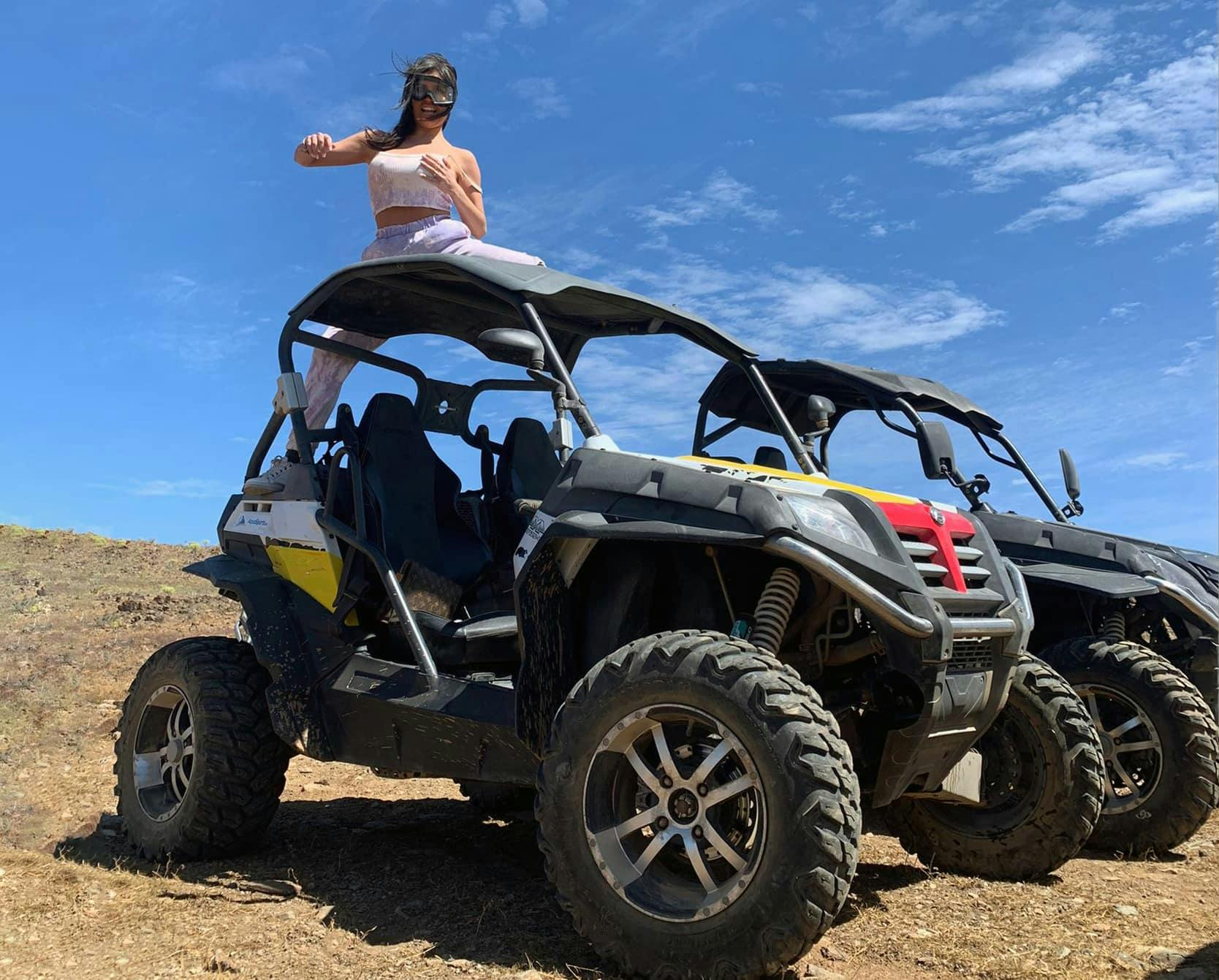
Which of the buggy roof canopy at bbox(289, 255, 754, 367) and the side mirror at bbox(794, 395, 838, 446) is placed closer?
the buggy roof canopy at bbox(289, 255, 754, 367)

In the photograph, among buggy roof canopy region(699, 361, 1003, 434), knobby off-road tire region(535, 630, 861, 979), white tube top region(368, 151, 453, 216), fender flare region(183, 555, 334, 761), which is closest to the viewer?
knobby off-road tire region(535, 630, 861, 979)

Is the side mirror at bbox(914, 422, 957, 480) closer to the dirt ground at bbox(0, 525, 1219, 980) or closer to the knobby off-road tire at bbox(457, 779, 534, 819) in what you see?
the dirt ground at bbox(0, 525, 1219, 980)

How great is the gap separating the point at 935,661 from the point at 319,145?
13.9 feet

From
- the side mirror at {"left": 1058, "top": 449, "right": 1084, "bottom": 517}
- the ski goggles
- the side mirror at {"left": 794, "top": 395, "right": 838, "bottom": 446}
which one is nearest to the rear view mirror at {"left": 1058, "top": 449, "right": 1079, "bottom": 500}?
the side mirror at {"left": 1058, "top": 449, "right": 1084, "bottom": 517}

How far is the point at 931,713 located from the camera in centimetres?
366

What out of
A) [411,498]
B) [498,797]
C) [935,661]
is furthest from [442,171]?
[935,661]

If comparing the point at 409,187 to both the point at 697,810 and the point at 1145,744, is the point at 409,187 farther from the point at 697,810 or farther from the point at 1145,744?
the point at 1145,744

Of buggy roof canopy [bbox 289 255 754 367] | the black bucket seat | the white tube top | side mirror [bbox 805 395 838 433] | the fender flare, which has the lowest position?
the fender flare

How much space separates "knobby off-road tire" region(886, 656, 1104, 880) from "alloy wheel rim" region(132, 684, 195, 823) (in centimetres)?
354

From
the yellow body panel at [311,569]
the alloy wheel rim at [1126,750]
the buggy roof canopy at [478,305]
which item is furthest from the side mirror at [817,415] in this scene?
the yellow body panel at [311,569]

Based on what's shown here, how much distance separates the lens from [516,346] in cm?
401

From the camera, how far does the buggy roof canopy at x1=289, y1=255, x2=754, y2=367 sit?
4633mm

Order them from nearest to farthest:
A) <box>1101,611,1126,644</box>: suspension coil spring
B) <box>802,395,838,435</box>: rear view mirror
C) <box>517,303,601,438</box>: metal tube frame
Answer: <box>517,303,601,438</box>: metal tube frame
<box>802,395,838,435</box>: rear view mirror
<box>1101,611,1126,644</box>: suspension coil spring

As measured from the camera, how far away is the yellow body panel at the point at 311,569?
17.3 ft
